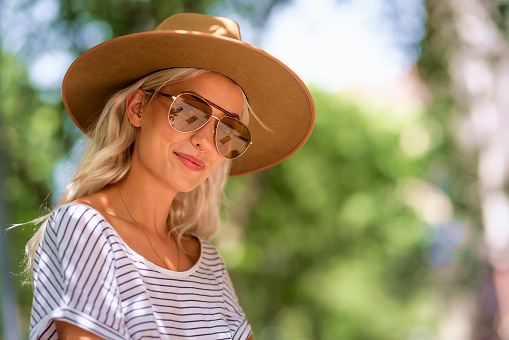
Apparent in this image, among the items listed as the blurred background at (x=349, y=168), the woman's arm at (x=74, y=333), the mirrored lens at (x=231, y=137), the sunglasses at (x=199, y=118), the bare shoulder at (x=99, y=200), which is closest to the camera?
the woman's arm at (x=74, y=333)

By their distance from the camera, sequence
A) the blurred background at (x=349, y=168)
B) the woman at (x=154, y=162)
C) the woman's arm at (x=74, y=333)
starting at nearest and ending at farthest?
1. the woman's arm at (x=74, y=333)
2. the woman at (x=154, y=162)
3. the blurred background at (x=349, y=168)

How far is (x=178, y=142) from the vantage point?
2525 mm

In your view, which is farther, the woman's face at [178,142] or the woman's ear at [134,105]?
the woman's ear at [134,105]

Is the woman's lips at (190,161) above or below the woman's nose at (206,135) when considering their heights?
below

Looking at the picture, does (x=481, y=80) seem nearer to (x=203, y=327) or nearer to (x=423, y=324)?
(x=203, y=327)

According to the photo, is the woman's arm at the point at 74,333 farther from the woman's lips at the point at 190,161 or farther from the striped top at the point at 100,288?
the woman's lips at the point at 190,161

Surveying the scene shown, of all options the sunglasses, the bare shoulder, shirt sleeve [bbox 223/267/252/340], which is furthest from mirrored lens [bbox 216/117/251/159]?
shirt sleeve [bbox 223/267/252/340]

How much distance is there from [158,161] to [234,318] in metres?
0.84

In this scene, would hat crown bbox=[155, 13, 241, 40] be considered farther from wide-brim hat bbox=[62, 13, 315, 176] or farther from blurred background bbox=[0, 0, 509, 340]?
blurred background bbox=[0, 0, 509, 340]

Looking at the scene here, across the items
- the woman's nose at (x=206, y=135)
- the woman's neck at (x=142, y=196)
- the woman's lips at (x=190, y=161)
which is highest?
the woman's nose at (x=206, y=135)

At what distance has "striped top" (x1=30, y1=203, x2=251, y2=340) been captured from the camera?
6.56 ft

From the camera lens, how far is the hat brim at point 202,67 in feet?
7.97

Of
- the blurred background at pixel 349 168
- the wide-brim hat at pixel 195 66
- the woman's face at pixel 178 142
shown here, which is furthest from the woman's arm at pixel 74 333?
the wide-brim hat at pixel 195 66

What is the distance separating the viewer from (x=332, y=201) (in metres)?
16.3
